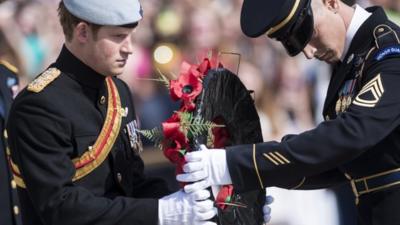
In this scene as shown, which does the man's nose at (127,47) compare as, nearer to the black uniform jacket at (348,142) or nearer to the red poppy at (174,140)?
the red poppy at (174,140)

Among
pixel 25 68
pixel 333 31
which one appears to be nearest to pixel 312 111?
pixel 25 68

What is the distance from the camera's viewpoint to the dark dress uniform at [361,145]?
13.3 ft

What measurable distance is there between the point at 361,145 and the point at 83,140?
3.62 feet

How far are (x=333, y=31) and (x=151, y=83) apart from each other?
353 centimetres

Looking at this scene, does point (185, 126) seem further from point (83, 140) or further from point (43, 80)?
point (43, 80)

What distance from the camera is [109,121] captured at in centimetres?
425

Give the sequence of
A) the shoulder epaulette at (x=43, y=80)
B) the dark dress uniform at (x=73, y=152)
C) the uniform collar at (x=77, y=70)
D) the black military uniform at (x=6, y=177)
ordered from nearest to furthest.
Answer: the dark dress uniform at (x=73, y=152) → the shoulder epaulette at (x=43, y=80) → the uniform collar at (x=77, y=70) → the black military uniform at (x=6, y=177)

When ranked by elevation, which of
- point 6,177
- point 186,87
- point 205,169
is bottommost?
point 6,177

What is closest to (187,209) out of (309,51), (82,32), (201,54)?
(82,32)

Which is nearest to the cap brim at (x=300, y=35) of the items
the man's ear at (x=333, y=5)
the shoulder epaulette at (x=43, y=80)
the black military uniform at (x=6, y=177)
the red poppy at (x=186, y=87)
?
the man's ear at (x=333, y=5)

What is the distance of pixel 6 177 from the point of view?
5.82 metres

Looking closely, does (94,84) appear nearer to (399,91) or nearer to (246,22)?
(246,22)

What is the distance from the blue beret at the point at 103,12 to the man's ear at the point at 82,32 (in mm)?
28

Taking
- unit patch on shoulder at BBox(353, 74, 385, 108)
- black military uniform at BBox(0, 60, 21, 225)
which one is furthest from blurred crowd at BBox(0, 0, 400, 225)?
unit patch on shoulder at BBox(353, 74, 385, 108)
